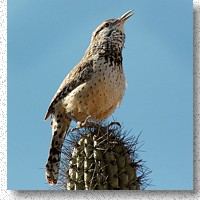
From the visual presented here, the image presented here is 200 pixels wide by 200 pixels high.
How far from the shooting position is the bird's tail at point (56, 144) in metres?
2.53

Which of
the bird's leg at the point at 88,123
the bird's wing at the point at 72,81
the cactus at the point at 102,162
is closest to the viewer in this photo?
the cactus at the point at 102,162

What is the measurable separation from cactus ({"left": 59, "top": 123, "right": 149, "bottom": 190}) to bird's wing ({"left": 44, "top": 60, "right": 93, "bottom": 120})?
44 centimetres

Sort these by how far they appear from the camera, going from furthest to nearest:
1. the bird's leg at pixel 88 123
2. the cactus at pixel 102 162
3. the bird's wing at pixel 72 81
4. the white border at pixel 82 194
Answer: the bird's wing at pixel 72 81
the white border at pixel 82 194
the bird's leg at pixel 88 123
the cactus at pixel 102 162

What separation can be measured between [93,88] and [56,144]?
400mm

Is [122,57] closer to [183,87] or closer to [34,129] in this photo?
[183,87]

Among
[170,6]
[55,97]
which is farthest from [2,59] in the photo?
[170,6]

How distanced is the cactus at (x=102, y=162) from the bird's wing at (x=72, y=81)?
444mm

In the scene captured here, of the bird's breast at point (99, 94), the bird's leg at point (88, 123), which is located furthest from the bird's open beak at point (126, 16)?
the bird's leg at point (88, 123)

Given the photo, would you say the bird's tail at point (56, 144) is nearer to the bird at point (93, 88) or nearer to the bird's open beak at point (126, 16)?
the bird at point (93, 88)

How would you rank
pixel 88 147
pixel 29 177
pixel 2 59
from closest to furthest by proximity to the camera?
pixel 88 147, pixel 29 177, pixel 2 59

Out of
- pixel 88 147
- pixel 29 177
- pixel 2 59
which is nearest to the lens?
pixel 88 147

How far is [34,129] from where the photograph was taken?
103 inches

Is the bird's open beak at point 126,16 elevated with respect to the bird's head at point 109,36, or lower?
elevated

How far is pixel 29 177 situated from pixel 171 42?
3.74 ft
